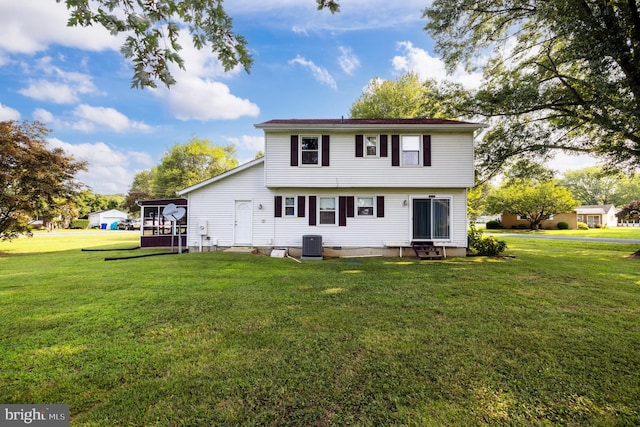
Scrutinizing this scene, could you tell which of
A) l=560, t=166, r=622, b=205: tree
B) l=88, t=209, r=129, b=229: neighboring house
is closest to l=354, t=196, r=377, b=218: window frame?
l=88, t=209, r=129, b=229: neighboring house

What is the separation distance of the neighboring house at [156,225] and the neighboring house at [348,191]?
9.69ft

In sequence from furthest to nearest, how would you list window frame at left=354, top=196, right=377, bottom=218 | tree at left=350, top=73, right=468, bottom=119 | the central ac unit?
tree at left=350, top=73, right=468, bottom=119, window frame at left=354, top=196, right=377, bottom=218, the central ac unit

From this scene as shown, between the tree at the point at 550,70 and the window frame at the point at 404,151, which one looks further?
the window frame at the point at 404,151

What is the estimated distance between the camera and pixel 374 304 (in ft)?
16.5

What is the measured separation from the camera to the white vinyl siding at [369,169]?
11.2 m

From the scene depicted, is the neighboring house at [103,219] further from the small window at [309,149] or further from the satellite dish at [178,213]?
the small window at [309,149]

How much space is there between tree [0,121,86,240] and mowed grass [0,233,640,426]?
32.6ft

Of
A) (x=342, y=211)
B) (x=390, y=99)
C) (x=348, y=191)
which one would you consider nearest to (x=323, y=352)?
(x=342, y=211)

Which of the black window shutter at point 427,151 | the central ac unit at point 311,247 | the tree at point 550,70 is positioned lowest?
the central ac unit at point 311,247

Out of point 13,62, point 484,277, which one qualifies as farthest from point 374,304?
point 13,62

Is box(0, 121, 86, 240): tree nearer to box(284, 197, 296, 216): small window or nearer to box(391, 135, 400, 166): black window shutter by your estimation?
box(284, 197, 296, 216): small window

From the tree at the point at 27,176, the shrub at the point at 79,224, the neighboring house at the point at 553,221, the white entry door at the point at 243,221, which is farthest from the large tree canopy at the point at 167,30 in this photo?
the shrub at the point at 79,224

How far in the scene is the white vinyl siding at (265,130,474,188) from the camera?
11.2 meters

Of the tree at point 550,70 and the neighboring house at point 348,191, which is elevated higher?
the tree at point 550,70
